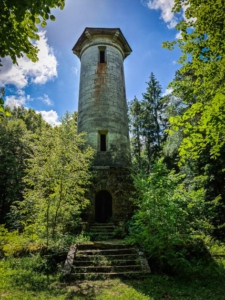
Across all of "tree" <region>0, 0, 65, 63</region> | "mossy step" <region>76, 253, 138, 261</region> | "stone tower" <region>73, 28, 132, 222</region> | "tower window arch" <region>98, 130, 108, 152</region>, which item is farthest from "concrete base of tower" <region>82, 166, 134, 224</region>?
"tree" <region>0, 0, 65, 63</region>

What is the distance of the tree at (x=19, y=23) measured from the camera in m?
2.87

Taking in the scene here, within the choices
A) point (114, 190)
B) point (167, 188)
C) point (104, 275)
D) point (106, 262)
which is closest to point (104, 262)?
point (106, 262)

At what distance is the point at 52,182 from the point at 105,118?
22.0ft

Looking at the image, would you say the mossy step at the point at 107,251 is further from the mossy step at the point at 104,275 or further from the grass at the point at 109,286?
the grass at the point at 109,286

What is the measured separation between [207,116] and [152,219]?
3308mm

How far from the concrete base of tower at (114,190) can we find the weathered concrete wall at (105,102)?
3.15 feet

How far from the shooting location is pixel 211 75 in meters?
4.78

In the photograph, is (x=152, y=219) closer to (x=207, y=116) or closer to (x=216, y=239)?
(x=207, y=116)

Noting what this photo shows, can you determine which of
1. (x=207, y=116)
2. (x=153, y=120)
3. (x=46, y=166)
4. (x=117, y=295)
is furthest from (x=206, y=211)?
(x=153, y=120)

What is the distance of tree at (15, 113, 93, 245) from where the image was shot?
23.8 ft

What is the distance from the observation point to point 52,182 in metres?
7.37

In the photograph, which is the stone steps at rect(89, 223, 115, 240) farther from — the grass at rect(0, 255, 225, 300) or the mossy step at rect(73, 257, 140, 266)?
the grass at rect(0, 255, 225, 300)

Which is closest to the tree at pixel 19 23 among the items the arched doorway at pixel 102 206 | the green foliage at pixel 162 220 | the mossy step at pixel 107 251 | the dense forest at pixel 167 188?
the dense forest at pixel 167 188

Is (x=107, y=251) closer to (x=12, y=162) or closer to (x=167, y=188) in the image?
(x=167, y=188)
